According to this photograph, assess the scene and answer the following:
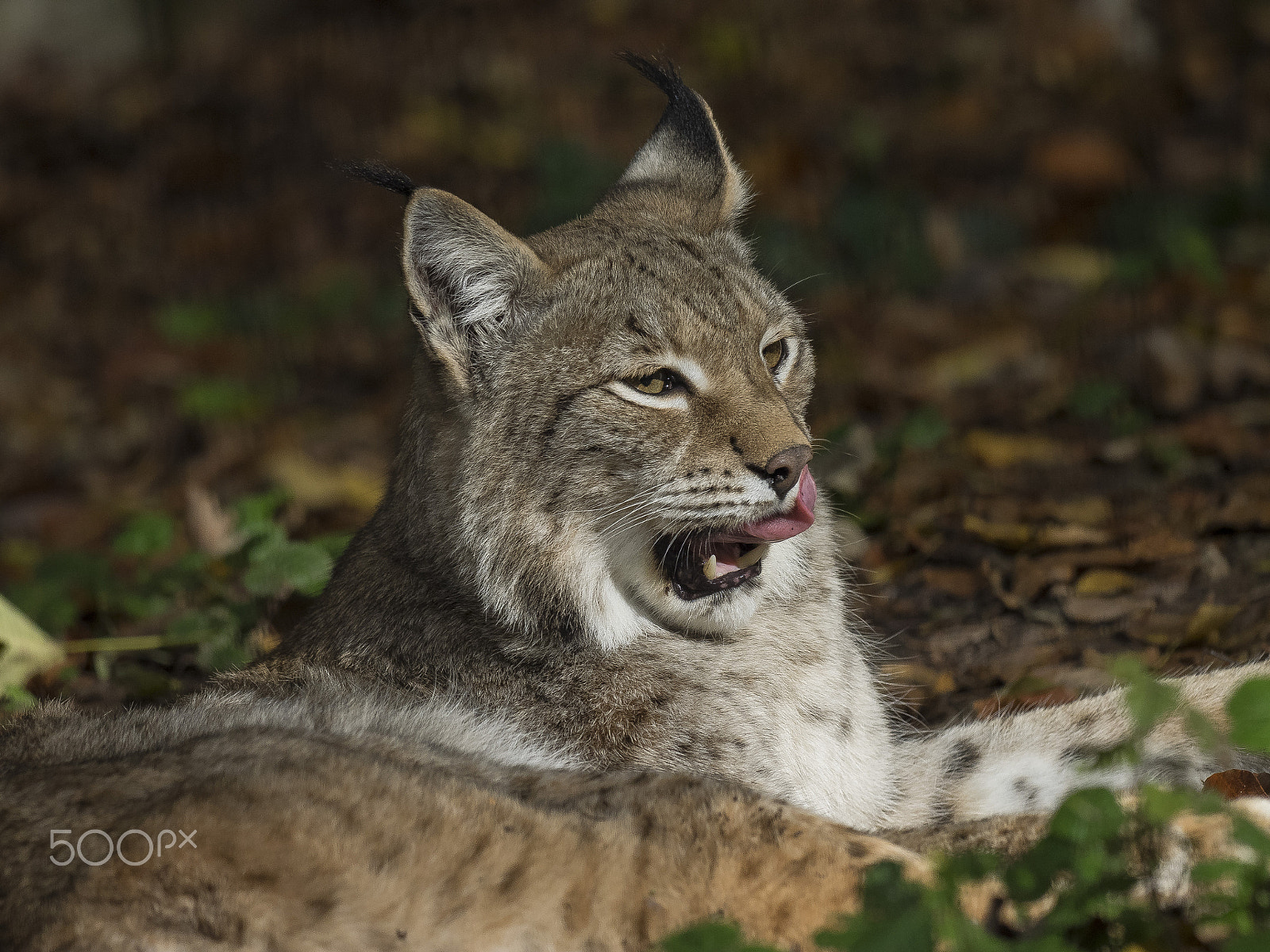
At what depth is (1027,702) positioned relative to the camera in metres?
4.58

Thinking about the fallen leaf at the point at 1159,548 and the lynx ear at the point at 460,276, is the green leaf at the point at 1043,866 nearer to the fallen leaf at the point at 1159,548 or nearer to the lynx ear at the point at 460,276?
the lynx ear at the point at 460,276

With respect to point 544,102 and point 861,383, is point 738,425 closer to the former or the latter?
point 861,383

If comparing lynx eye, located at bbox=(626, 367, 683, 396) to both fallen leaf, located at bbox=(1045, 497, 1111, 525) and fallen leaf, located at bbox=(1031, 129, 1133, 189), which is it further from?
fallen leaf, located at bbox=(1031, 129, 1133, 189)

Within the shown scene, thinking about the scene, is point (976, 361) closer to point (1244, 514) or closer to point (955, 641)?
point (1244, 514)

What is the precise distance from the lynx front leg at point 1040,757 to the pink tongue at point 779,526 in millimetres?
914

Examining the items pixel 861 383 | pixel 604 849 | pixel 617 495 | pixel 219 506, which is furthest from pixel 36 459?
pixel 604 849

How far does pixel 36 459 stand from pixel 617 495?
721cm

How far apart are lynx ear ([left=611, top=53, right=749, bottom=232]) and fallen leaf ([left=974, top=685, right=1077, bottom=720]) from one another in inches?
71.3

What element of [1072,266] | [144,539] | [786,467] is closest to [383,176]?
[786,467]

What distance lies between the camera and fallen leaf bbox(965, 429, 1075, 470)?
642cm

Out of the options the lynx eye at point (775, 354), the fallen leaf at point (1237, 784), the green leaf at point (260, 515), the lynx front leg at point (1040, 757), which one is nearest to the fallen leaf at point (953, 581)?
the lynx front leg at point (1040, 757)

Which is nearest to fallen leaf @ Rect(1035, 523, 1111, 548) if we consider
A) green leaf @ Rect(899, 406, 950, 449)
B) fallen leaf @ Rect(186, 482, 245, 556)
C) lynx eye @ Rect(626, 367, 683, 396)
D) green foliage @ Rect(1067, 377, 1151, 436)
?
green leaf @ Rect(899, 406, 950, 449)

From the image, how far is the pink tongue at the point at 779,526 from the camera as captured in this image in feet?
12.3

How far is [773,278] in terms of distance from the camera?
15.8 ft
